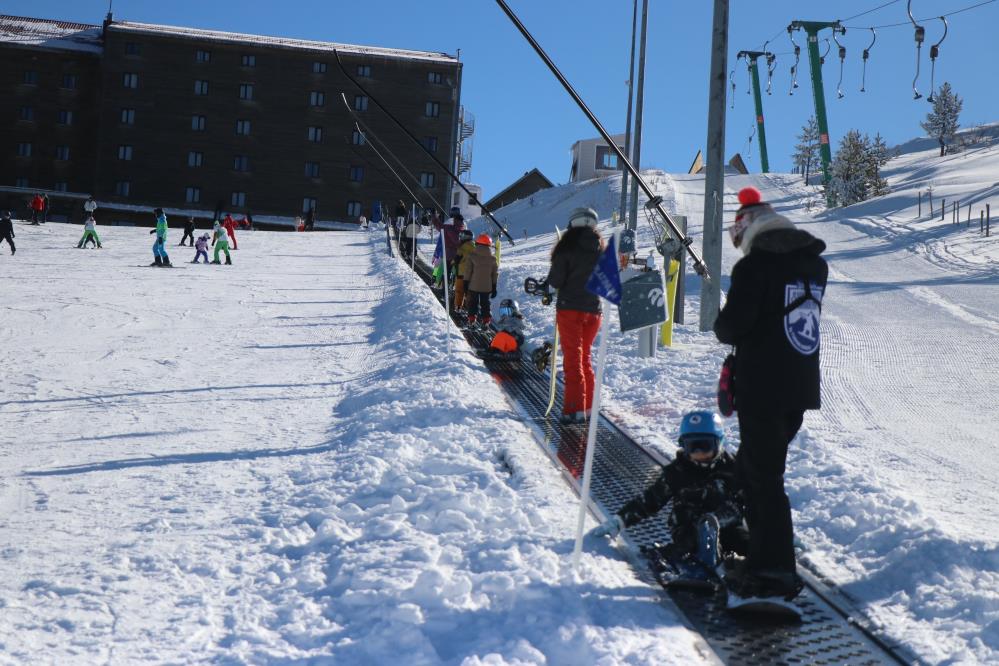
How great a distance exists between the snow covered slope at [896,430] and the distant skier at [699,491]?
0.67 m

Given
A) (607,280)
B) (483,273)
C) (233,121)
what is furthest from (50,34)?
(607,280)

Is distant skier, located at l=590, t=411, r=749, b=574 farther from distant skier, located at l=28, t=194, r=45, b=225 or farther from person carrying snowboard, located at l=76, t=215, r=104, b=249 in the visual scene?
distant skier, located at l=28, t=194, r=45, b=225

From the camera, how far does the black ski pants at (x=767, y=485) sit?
13.8ft

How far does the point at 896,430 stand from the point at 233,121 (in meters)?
57.1

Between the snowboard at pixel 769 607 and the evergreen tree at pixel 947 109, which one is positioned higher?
the evergreen tree at pixel 947 109

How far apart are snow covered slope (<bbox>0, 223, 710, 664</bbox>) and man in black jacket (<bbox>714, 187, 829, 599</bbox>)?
571 millimetres

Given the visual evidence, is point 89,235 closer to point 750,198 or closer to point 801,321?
point 750,198

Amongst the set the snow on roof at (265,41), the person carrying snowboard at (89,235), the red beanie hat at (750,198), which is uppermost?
the snow on roof at (265,41)

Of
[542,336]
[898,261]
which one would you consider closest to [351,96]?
[898,261]

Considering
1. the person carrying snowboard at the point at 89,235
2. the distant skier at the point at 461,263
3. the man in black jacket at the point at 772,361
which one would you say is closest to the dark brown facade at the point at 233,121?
the person carrying snowboard at the point at 89,235

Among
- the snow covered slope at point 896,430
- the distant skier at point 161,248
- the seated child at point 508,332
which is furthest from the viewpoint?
the distant skier at point 161,248

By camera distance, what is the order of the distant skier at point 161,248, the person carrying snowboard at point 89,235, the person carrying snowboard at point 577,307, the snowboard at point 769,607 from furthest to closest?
1. the person carrying snowboard at point 89,235
2. the distant skier at point 161,248
3. the person carrying snowboard at point 577,307
4. the snowboard at point 769,607

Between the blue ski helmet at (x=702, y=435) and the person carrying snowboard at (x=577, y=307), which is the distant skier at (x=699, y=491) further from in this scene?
the person carrying snowboard at (x=577, y=307)

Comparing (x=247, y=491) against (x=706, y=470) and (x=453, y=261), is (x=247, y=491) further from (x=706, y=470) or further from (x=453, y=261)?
(x=453, y=261)
